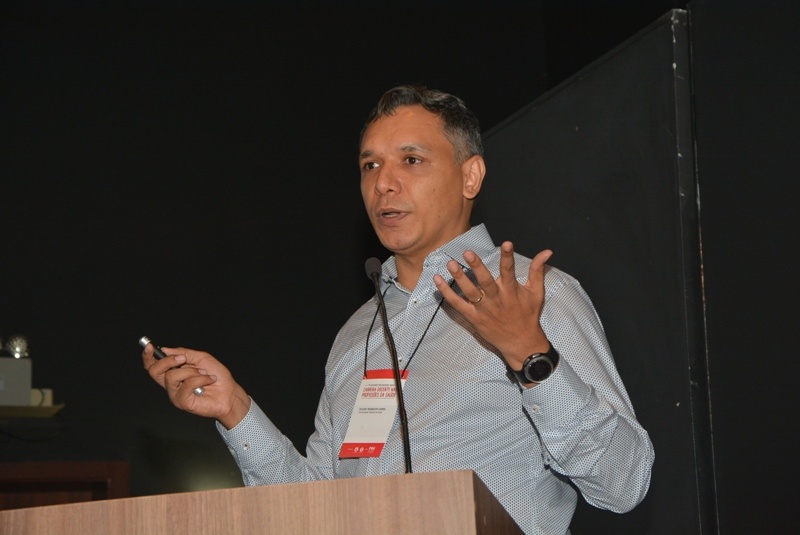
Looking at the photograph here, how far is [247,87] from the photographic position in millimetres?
4559

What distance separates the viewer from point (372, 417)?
226cm

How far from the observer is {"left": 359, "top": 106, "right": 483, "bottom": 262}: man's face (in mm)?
2521

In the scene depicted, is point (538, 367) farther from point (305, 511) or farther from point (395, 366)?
point (305, 511)

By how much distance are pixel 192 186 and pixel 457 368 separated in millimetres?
2438

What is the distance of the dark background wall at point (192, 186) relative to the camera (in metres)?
4.25

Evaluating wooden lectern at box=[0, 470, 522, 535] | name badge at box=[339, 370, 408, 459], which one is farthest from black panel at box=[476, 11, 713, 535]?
wooden lectern at box=[0, 470, 522, 535]

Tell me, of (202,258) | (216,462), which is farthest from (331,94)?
(216,462)

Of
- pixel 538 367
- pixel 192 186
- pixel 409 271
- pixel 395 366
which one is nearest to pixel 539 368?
pixel 538 367

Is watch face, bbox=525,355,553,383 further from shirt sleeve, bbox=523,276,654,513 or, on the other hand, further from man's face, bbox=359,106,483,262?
man's face, bbox=359,106,483,262

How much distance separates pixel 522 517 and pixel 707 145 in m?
0.87

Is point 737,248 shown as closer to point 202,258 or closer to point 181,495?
point 181,495

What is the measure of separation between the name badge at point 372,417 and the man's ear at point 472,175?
561mm

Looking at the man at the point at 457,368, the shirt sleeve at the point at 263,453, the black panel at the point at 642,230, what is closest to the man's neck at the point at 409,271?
the man at the point at 457,368

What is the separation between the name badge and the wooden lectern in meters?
0.87
